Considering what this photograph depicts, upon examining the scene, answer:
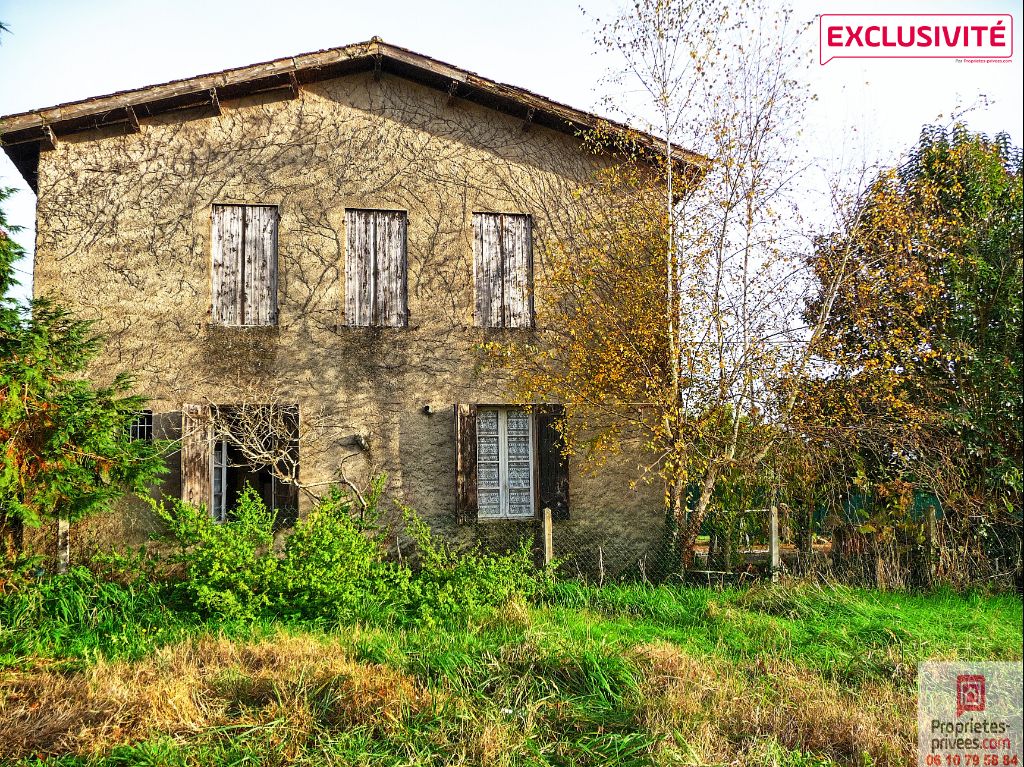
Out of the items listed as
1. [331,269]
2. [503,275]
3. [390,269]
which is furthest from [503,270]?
[331,269]

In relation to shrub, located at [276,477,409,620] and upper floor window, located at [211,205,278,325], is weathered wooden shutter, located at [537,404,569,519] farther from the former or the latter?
upper floor window, located at [211,205,278,325]

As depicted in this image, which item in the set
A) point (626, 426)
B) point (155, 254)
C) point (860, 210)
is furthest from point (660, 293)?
point (155, 254)

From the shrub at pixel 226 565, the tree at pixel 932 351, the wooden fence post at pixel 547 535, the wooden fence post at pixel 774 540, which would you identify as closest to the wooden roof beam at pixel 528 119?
the tree at pixel 932 351

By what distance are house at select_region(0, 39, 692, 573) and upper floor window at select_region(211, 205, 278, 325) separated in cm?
3

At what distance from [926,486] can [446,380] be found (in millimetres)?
6453

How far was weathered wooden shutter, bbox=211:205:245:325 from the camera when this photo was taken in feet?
34.9

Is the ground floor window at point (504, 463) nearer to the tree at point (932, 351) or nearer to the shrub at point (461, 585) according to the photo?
the shrub at point (461, 585)

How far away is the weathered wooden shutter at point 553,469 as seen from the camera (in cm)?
1077

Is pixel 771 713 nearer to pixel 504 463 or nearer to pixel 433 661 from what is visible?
pixel 433 661

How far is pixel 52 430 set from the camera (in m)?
8.32

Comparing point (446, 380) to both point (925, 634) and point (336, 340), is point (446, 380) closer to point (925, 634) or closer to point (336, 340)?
point (336, 340)

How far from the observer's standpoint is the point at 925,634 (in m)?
7.18

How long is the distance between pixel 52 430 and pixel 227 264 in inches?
131

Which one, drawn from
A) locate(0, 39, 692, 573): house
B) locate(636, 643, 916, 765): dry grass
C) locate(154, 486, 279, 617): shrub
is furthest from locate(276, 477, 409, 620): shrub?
locate(636, 643, 916, 765): dry grass
